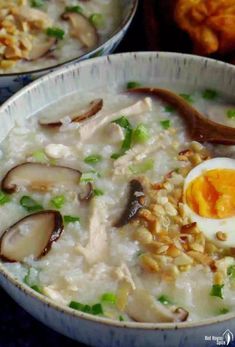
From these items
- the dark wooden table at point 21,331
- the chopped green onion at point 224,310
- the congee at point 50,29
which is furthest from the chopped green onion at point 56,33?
the chopped green onion at point 224,310

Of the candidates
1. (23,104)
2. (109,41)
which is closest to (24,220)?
(23,104)

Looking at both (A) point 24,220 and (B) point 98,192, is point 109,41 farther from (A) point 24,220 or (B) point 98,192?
(A) point 24,220

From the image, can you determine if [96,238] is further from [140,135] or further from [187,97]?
[187,97]

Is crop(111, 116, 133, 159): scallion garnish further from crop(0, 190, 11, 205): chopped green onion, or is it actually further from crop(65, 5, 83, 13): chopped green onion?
crop(65, 5, 83, 13): chopped green onion

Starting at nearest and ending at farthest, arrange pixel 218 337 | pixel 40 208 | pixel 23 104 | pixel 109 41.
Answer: pixel 218 337, pixel 40 208, pixel 23 104, pixel 109 41

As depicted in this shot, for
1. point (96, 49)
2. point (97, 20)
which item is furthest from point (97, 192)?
point (97, 20)

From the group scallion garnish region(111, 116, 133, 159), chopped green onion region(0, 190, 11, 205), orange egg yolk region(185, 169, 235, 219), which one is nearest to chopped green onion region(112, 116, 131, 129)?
scallion garnish region(111, 116, 133, 159)

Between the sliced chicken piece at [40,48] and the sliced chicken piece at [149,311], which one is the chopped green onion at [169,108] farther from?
the sliced chicken piece at [149,311]
